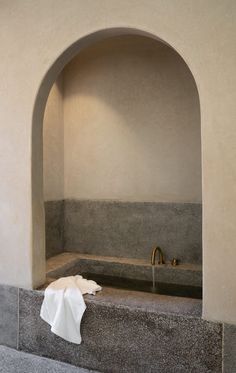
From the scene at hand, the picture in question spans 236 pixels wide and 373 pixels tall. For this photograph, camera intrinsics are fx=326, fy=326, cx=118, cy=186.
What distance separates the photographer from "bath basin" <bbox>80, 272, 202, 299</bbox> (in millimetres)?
2520

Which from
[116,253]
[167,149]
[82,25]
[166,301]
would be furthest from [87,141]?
[166,301]

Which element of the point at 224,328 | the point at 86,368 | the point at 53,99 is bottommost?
the point at 86,368

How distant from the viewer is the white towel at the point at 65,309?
2020mm

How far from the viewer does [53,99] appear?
3.14 m

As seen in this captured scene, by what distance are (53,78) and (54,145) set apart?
39.8 inches

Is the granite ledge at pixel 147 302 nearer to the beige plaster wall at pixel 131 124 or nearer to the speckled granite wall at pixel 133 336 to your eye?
the speckled granite wall at pixel 133 336

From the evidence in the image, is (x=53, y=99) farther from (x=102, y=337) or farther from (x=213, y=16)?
(x=102, y=337)

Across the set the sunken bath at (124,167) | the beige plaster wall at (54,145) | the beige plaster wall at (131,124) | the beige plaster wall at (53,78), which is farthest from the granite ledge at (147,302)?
the beige plaster wall at (54,145)

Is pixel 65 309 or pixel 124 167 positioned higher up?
pixel 124 167

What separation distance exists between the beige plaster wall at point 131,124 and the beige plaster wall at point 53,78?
0.99 metres

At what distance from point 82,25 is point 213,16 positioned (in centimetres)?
80

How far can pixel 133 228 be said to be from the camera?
3.04m

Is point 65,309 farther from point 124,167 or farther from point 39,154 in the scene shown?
point 124,167

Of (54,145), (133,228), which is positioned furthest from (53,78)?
(133,228)
